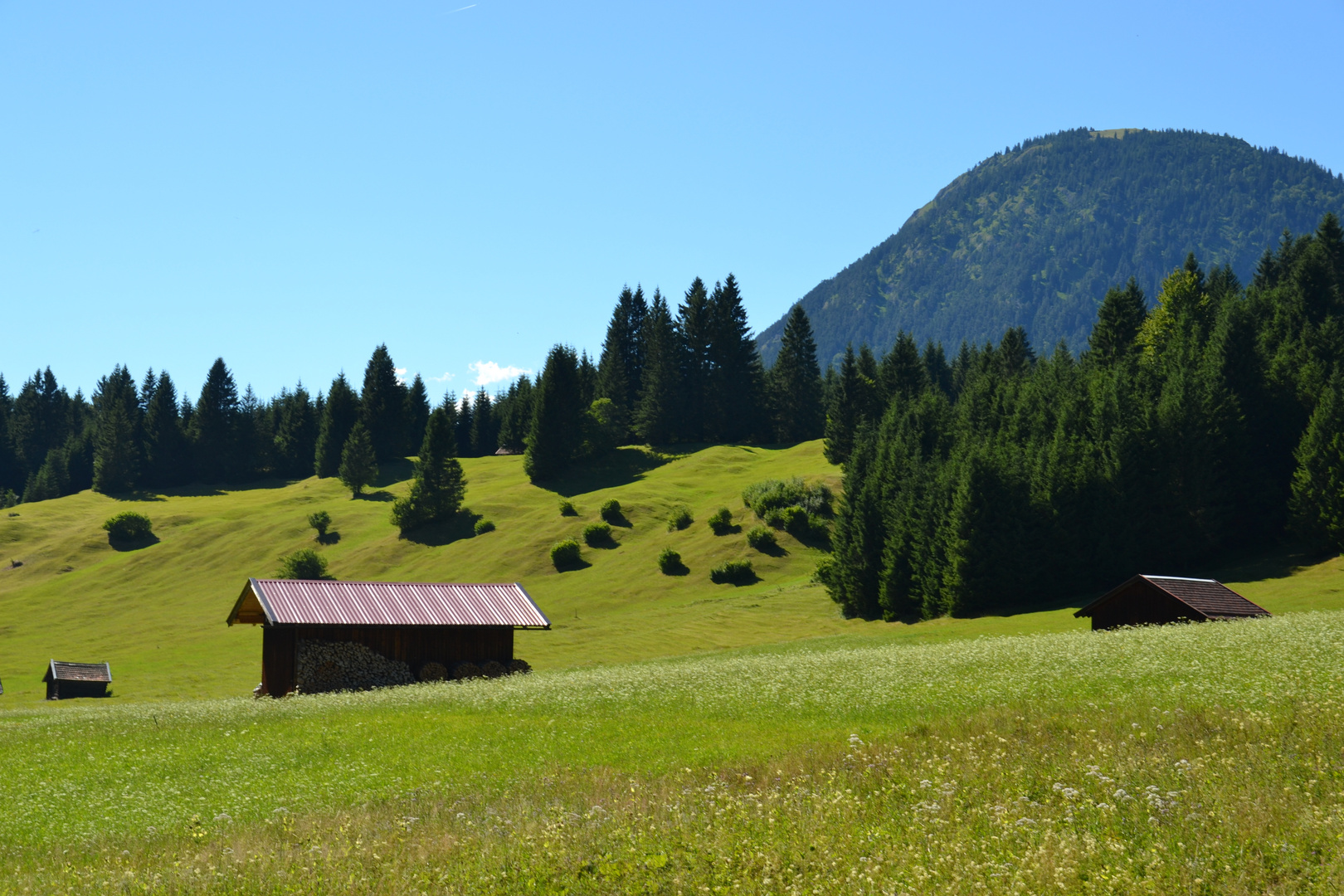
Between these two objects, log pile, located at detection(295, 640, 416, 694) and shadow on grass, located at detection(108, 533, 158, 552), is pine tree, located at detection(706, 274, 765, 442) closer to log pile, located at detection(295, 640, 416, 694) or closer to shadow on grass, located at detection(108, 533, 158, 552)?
shadow on grass, located at detection(108, 533, 158, 552)

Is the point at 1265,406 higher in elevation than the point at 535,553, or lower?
higher

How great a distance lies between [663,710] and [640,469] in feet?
306

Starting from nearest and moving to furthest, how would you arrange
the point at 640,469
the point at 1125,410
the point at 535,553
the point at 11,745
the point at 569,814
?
the point at 569,814
the point at 11,745
the point at 1125,410
the point at 535,553
the point at 640,469

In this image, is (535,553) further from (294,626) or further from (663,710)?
(663,710)

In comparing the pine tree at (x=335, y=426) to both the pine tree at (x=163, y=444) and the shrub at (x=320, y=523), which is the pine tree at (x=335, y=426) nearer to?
the pine tree at (x=163, y=444)

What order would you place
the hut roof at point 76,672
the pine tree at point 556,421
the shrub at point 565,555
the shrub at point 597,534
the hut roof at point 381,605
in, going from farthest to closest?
the pine tree at point 556,421
the shrub at point 597,534
the shrub at point 565,555
the hut roof at point 76,672
the hut roof at point 381,605

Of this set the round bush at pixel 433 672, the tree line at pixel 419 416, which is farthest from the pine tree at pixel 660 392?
the round bush at pixel 433 672

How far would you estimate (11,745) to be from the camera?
876 inches

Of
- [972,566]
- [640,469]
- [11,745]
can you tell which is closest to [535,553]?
[640,469]

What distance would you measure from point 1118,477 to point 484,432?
4227 inches

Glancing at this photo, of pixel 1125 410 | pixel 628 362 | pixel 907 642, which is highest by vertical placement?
pixel 628 362

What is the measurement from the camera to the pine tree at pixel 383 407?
144 metres

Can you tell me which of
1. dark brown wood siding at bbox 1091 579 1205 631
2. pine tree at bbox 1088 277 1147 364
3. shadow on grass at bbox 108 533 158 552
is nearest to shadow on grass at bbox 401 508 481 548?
shadow on grass at bbox 108 533 158 552

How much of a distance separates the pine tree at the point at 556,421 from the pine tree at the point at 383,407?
36.6 meters
